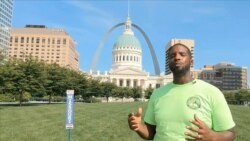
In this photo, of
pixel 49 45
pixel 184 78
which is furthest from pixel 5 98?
pixel 49 45

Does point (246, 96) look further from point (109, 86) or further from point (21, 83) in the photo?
point (21, 83)

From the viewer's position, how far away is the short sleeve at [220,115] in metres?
4.18

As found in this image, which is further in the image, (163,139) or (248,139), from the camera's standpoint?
(248,139)

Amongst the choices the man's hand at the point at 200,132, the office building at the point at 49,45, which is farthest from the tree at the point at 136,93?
the man's hand at the point at 200,132

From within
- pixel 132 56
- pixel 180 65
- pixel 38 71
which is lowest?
pixel 180 65

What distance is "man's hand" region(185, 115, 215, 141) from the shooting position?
3.84 metres

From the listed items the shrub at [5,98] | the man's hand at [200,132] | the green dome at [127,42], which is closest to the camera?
the man's hand at [200,132]

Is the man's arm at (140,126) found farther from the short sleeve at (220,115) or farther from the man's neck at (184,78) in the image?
the short sleeve at (220,115)

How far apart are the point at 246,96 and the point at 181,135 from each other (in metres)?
126

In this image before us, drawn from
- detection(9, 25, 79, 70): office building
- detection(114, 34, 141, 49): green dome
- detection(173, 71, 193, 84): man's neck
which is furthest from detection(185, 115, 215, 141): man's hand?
detection(9, 25, 79, 70): office building

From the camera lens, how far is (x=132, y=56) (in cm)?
18062

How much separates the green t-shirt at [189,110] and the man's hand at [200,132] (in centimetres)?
22

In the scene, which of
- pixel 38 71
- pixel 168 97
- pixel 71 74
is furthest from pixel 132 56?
pixel 168 97

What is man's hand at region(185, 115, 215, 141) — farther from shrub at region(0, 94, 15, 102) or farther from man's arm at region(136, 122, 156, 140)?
shrub at region(0, 94, 15, 102)
